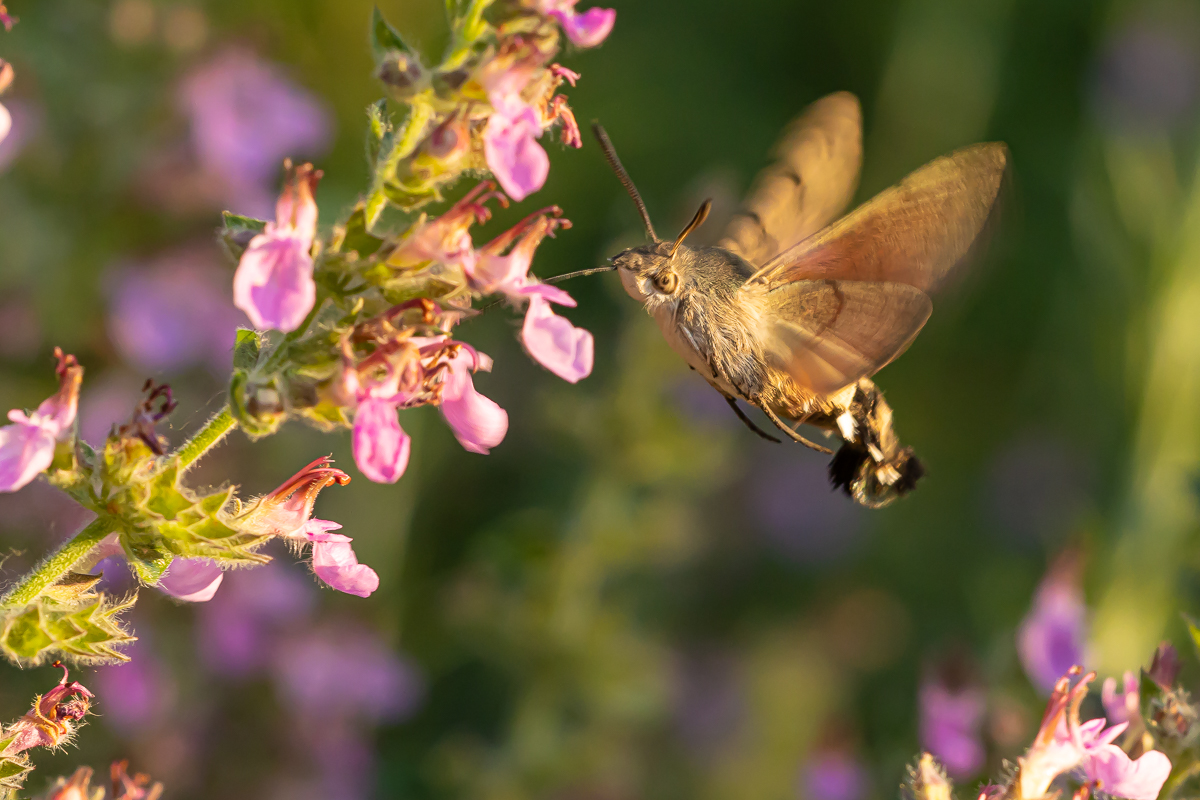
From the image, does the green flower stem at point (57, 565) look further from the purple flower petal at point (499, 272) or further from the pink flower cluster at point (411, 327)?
the purple flower petal at point (499, 272)

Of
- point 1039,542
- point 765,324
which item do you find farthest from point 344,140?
point 1039,542

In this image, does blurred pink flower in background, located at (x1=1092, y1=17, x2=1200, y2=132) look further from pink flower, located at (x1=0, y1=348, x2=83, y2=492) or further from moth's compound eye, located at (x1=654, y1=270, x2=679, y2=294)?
pink flower, located at (x1=0, y1=348, x2=83, y2=492)

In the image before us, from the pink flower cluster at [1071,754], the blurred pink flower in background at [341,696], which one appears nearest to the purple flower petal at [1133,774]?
the pink flower cluster at [1071,754]

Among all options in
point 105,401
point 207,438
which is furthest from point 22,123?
point 207,438

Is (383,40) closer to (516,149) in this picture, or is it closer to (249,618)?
(516,149)

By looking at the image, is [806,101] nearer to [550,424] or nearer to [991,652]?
[550,424]
